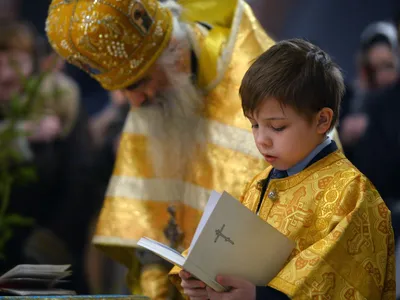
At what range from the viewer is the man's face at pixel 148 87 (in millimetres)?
3699

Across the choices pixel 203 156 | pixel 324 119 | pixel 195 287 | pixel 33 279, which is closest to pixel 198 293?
pixel 195 287

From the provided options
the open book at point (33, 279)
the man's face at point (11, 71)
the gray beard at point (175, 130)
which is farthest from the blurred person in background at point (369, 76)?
the open book at point (33, 279)

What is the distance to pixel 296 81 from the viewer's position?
2.46m

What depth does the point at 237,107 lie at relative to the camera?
3594 millimetres

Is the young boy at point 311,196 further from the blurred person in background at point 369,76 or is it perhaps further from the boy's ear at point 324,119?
the blurred person in background at point 369,76

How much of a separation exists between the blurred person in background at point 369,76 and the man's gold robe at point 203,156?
1.62 metres

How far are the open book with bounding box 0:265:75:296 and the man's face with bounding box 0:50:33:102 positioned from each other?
264 centimetres

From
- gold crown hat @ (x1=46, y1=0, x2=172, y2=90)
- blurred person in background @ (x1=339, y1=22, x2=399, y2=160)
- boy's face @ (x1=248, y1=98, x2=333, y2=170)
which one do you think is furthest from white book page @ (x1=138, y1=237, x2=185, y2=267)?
blurred person in background @ (x1=339, y1=22, x2=399, y2=160)

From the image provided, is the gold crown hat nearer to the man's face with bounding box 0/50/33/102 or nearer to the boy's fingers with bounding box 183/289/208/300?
the boy's fingers with bounding box 183/289/208/300

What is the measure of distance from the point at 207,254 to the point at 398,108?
2.73 meters

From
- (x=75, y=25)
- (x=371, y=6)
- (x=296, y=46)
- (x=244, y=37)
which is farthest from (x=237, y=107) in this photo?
(x=371, y=6)

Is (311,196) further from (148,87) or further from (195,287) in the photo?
(148,87)

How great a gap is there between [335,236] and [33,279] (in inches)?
42.0

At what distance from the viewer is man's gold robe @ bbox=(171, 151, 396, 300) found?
237 cm
